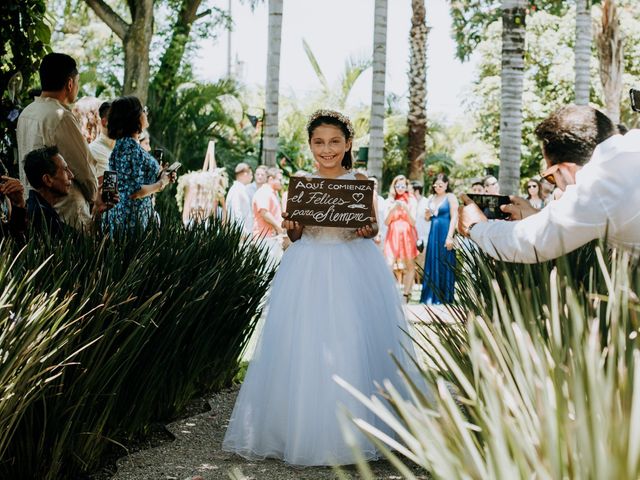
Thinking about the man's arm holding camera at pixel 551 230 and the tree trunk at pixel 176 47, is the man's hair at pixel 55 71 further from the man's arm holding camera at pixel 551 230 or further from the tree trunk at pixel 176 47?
the tree trunk at pixel 176 47

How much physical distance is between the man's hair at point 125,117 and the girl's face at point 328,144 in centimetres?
194

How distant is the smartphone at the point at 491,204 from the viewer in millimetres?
4094

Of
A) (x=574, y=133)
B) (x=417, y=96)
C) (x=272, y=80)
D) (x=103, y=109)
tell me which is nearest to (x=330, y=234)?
(x=574, y=133)

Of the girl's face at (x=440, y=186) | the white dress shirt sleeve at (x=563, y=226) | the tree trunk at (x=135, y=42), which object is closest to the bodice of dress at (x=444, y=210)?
the girl's face at (x=440, y=186)

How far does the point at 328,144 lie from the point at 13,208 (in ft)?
6.33

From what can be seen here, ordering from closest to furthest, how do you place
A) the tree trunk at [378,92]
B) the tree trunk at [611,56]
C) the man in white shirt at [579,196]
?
the man in white shirt at [579,196] < the tree trunk at [378,92] < the tree trunk at [611,56]

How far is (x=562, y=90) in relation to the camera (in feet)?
104

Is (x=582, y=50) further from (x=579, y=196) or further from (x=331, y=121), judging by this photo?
(x=579, y=196)

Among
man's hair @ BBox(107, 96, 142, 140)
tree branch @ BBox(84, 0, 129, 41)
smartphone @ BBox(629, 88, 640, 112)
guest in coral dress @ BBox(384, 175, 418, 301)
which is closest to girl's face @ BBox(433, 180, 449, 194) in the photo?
guest in coral dress @ BBox(384, 175, 418, 301)

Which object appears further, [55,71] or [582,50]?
[582,50]

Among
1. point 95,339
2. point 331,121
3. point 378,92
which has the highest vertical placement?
point 378,92

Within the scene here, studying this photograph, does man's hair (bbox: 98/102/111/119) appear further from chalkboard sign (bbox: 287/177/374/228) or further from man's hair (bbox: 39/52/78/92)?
chalkboard sign (bbox: 287/177/374/228)

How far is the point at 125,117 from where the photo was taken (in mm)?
7035

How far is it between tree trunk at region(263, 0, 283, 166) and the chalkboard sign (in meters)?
12.0
